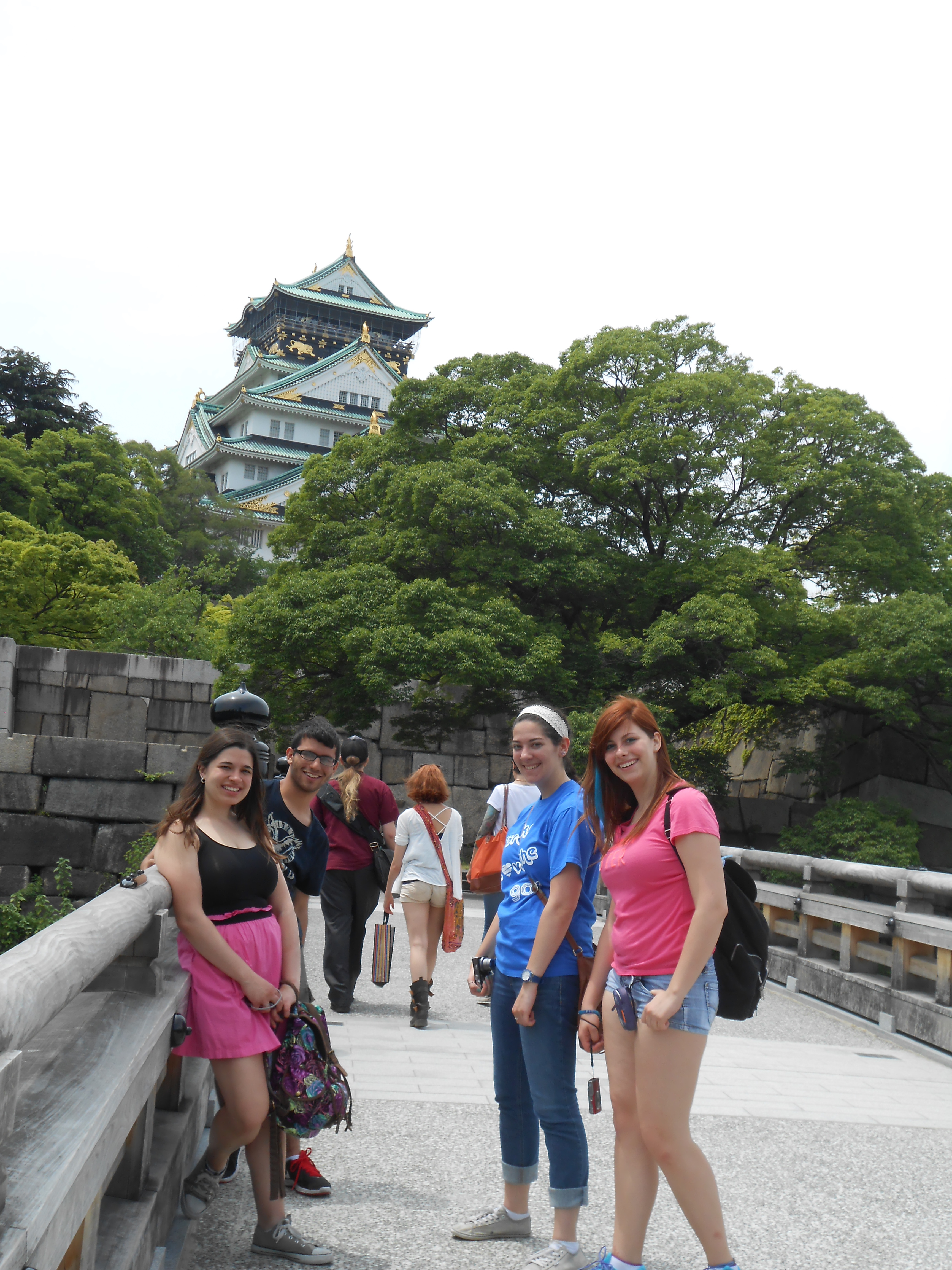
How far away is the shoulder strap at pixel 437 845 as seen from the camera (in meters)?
6.51

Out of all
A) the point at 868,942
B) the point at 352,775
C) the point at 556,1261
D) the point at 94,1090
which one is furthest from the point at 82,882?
the point at 94,1090

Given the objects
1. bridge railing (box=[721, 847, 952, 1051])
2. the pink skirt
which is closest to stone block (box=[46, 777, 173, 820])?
bridge railing (box=[721, 847, 952, 1051])

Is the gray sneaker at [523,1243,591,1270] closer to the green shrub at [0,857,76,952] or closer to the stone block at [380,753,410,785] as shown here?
the green shrub at [0,857,76,952]

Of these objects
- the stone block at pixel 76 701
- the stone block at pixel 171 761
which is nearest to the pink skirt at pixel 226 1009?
the stone block at pixel 171 761

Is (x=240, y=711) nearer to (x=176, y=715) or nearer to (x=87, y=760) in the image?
(x=87, y=760)

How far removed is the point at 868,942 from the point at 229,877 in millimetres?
6540

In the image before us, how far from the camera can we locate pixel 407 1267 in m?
3.00

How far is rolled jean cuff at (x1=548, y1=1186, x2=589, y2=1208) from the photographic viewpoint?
2982 millimetres

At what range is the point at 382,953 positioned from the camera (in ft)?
21.4

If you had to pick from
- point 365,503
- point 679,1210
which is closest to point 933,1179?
point 679,1210

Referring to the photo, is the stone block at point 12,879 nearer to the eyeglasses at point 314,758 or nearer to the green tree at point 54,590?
the eyeglasses at point 314,758

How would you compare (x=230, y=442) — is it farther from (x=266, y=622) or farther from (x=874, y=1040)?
(x=874, y=1040)

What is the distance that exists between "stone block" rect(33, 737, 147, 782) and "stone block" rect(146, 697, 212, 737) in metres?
3.26

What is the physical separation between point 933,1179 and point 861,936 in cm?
433
